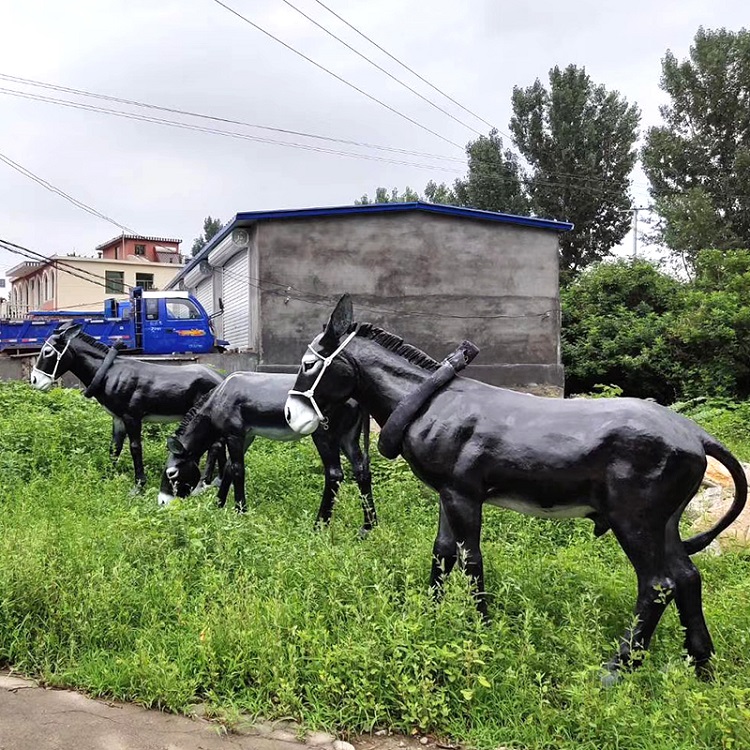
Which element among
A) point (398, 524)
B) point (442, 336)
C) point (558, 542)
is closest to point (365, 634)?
point (398, 524)

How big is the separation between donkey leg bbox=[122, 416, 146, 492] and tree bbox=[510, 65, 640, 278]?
26.5m

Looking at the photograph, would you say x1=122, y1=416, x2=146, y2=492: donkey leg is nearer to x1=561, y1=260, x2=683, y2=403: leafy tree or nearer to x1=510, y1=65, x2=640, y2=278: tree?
x1=561, y1=260, x2=683, y2=403: leafy tree

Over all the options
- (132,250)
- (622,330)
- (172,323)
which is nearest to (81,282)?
(132,250)

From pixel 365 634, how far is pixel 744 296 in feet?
54.3

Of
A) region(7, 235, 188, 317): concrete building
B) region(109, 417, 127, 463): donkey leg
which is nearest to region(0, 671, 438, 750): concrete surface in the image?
region(109, 417, 127, 463): donkey leg

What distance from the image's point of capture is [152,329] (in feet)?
66.0

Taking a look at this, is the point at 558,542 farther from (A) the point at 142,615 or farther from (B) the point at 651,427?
(A) the point at 142,615

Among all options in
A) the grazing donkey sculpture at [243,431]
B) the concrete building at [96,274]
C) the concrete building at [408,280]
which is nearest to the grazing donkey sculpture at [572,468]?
the grazing donkey sculpture at [243,431]

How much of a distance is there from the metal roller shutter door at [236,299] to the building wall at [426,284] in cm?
136

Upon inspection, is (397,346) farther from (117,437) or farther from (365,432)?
(117,437)

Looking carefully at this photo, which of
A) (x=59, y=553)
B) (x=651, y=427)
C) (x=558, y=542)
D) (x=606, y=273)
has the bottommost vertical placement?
(x=558, y=542)

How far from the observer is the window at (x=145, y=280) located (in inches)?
1680

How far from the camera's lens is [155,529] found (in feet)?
18.0

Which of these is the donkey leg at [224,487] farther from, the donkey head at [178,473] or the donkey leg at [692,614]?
the donkey leg at [692,614]
